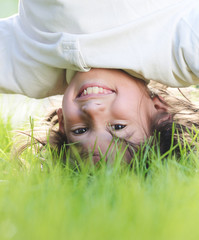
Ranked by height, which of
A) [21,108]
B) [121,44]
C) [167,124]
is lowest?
[21,108]

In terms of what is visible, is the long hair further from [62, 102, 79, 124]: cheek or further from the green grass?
the green grass

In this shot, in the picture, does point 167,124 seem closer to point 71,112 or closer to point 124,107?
point 124,107

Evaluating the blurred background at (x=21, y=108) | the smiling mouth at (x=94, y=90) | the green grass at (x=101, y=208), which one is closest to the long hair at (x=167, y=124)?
the smiling mouth at (x=94, y=90)

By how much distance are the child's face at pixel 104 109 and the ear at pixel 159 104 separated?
13cm

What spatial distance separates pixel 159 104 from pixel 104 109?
0.36 metres

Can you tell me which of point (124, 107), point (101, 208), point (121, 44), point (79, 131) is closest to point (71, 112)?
point (79, 131)

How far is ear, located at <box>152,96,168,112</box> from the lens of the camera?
1.96 metres

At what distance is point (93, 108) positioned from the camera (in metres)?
1.68

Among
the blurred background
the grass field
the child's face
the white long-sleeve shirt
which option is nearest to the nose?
the child's face

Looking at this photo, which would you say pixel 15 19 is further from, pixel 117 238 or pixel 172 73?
pixel 117 238

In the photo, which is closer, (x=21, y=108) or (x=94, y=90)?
(x=94, y=90)

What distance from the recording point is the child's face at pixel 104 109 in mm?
1699

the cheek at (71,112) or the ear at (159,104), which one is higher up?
the cheek at (71,112)

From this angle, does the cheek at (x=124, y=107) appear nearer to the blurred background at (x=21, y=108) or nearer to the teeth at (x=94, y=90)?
the teeth at (x=94, y=90)
